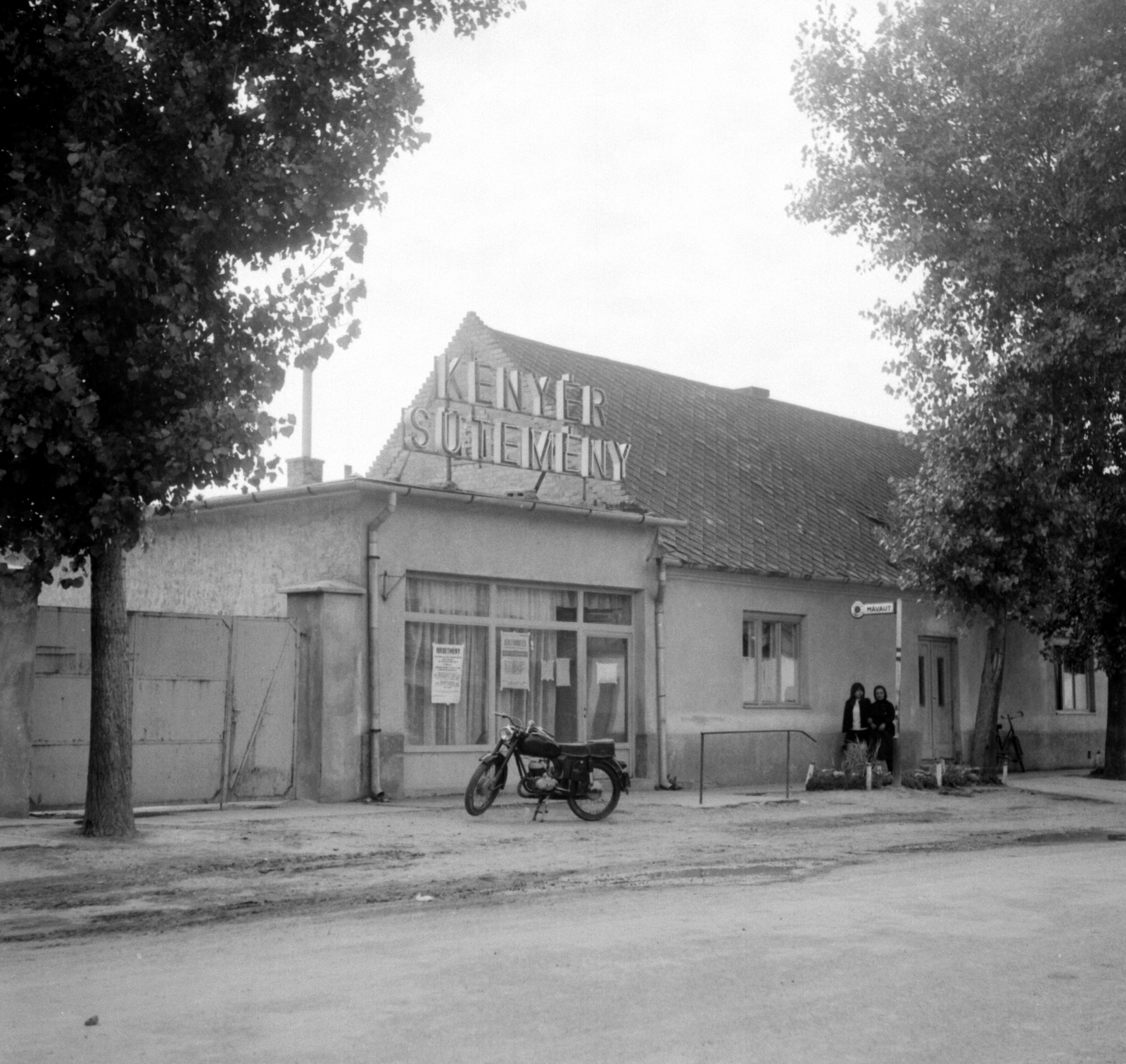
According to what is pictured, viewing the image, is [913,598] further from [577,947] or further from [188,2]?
[577,947]

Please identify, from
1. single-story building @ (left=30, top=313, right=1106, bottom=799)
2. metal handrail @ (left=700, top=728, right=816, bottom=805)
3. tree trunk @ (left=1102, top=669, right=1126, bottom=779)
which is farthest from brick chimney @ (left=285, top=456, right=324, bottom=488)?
tree trunk @ (left=1102, top=669, right=1126, bottom=779)

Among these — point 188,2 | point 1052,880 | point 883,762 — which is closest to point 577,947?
point 1052,880

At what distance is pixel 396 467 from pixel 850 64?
10539 millimetres

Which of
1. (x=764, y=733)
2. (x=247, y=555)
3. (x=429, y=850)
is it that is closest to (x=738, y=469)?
(x=764, y=733)

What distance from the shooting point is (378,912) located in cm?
969

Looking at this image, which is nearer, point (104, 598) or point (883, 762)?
point (104, 598)

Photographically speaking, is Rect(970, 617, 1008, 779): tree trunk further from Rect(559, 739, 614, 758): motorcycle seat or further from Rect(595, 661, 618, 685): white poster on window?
Rect(559, 739, 614, 758): motorcycle seat

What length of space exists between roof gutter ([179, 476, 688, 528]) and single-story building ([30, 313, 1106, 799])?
0.15 feet

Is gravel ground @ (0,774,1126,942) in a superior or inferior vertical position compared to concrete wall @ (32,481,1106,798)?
inferior

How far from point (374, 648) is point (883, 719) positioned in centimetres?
925

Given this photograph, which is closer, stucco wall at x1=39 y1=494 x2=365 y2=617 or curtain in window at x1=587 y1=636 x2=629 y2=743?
stucco wall at x1=39 y1=494 x2=365 y2=617

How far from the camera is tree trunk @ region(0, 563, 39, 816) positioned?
48.4 feet

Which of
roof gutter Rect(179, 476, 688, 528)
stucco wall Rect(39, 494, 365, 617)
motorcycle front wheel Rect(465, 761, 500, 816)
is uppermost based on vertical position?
roof gutter Rect(179, 476, 688, 528)

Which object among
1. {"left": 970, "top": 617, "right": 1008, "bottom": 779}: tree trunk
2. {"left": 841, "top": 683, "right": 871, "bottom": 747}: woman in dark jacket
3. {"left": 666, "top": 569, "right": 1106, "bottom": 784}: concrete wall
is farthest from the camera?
{"left": 970, "top": 617, "right": 1008, "bottom": 779}: tree trunk
